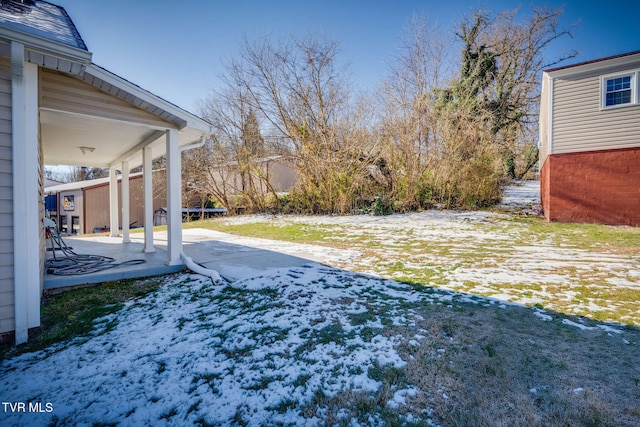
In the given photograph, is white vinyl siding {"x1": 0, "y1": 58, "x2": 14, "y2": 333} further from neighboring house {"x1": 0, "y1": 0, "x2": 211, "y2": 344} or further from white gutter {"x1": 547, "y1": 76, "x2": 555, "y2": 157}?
white gutter {"x1": 547, "y1": 76, "x2": 555, "y2": 157}

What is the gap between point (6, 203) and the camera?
2447 millimetres

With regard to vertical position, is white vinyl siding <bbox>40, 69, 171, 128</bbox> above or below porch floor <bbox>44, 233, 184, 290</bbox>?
above

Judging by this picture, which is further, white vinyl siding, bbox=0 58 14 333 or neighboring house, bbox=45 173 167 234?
Answer: neighboring house, bbox=45 173 167 234

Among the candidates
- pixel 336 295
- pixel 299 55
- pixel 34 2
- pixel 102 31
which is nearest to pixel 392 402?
pixel 336 295

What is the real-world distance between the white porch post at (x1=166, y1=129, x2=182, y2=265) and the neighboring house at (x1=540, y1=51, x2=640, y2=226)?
9836 millimetres

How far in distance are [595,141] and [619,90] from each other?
138cm

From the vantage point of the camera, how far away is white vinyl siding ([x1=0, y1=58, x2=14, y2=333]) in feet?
7.94

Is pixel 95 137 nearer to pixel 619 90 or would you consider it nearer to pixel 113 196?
pixel 113 196

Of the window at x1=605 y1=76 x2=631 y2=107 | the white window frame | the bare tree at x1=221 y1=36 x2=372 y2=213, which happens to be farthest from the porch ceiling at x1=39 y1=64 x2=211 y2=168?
the window at x1=605 y1=76 x2=631 y2=107

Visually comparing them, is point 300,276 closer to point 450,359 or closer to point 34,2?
point 450,359

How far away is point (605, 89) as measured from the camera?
26.6ft

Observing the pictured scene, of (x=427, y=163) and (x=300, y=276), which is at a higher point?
(x=427, y=163)

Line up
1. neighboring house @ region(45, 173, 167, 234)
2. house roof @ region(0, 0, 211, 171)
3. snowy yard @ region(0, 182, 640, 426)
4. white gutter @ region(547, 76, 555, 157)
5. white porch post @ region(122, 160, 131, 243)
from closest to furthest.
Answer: snowy yard @ region(0, 182, 640, 426) → house roof @ region(0, 0, 211, 171) → white porch post @ region(122, 160, 131, 243) → white gutter @ region(547, 76, 555, 157) → neighboring house @ region(45, 173, 167, 234)

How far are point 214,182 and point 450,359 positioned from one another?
13406mm
